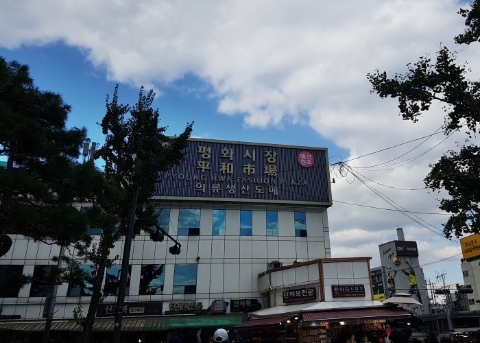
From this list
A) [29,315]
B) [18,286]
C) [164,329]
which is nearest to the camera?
[18,286]

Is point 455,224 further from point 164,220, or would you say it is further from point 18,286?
point 164,220

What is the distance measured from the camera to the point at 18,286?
8.59m

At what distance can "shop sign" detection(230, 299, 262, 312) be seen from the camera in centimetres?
2089

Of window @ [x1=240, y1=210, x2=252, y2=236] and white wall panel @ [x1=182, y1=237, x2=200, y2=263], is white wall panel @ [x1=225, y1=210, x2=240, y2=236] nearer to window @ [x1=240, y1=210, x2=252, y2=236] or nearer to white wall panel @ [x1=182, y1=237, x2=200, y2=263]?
window @ [x1=240, y1=210, x2=252, y2=236]

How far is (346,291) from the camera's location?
17484 mm

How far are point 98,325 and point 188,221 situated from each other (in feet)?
24.5

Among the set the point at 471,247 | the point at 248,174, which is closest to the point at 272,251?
the point at 248,174

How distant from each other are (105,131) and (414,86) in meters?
10.9

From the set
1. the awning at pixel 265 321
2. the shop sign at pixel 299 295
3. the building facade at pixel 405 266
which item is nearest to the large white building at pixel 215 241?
the awning at pixel 265 321

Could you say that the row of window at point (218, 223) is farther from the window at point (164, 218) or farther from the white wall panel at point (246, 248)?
the white wall panel at point (246, 248)

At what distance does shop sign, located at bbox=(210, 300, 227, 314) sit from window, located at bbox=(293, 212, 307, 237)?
A: 6.34 metres

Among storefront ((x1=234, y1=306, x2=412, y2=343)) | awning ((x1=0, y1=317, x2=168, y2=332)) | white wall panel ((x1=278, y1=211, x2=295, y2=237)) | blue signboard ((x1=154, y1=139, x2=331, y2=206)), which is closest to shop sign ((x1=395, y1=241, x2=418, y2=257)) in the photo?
blue signboard ((x1=154, y1=139, x2=331, y2=206))

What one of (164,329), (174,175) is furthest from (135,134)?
(164,329)

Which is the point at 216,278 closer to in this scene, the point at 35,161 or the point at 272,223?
the point at 272,223
